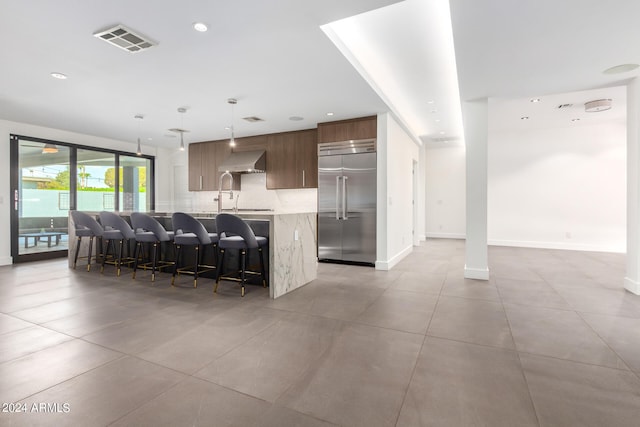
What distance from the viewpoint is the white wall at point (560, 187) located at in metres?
6.83

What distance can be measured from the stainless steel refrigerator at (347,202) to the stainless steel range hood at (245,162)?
5.29 feet

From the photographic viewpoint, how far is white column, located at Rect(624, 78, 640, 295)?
12.2 ft

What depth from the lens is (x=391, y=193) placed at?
5406mm

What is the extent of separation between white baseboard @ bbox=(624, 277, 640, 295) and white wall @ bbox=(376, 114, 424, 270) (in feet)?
10.0

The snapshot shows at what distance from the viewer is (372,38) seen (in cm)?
335

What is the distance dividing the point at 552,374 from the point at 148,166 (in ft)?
29.9

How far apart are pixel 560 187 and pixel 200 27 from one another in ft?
27.4

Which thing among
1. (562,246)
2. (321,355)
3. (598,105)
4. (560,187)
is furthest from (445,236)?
(321,355)

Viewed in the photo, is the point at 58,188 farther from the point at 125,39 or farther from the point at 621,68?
the point at 621,68

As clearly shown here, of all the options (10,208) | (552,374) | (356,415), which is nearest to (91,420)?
(356,415)

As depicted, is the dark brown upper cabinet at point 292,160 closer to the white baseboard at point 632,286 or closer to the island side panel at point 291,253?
the island side panel at point 291,253

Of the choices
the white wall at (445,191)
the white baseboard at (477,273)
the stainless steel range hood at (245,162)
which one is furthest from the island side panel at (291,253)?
the white wall at (445,191)

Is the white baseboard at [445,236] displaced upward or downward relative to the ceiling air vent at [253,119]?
downward

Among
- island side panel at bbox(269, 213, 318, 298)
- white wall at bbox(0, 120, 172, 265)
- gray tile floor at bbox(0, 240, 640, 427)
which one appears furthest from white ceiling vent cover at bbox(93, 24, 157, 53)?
white wall at bbox(0, 120, 172, 265)
